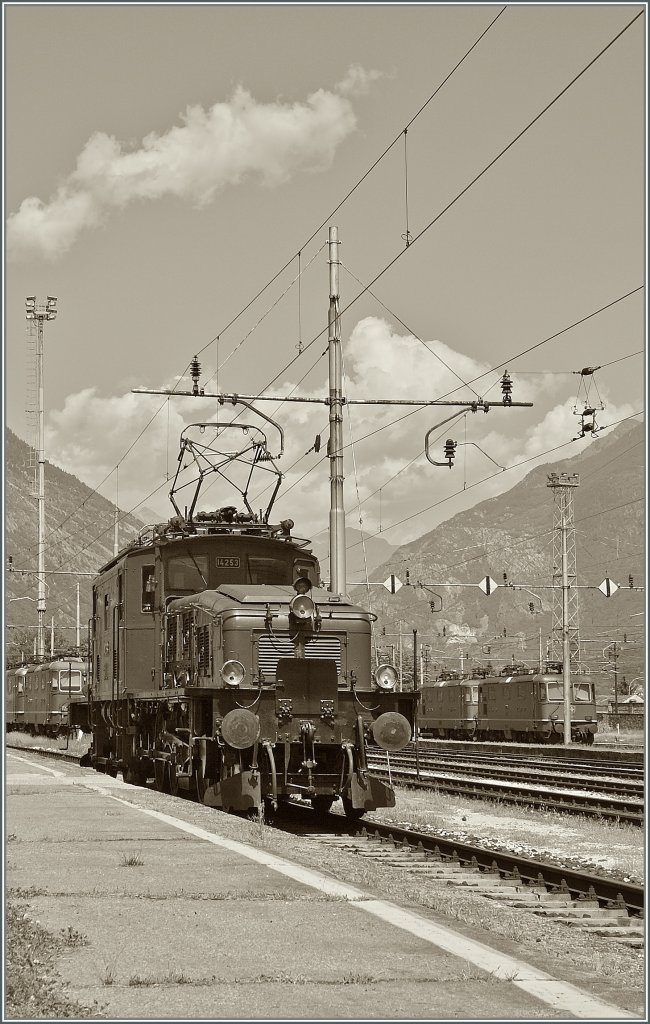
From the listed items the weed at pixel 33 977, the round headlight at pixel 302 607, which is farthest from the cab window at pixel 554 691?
the weed at pixel 33 977

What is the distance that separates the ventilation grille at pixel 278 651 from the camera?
1630cm

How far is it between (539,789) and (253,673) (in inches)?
398

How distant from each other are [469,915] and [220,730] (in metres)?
6.27

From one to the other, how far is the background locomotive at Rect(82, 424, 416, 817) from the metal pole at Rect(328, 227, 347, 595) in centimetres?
379

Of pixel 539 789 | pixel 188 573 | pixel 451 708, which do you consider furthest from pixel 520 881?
pixel 451 708

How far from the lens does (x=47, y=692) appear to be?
55.0 m

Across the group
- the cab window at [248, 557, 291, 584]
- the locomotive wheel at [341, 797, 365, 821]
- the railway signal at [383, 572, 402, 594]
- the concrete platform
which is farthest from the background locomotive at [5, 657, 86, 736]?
the concrete platform

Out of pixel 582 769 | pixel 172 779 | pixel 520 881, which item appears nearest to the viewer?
pixel 520 881

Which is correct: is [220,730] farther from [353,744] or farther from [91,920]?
[91,920]

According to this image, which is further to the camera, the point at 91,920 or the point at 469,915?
the point at 469,915

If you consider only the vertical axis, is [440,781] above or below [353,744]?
below

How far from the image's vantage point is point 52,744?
51.7 meters

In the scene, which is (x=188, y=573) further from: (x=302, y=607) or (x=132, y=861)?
(x=132, y=861)

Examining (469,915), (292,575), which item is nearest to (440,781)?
(292,575)
